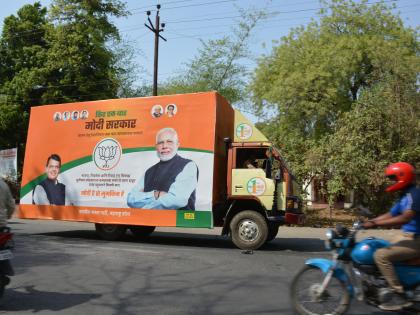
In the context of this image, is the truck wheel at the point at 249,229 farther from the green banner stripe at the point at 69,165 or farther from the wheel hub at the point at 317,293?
the wheel hub at the point at 317,293

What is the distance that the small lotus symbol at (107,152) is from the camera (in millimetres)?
11828

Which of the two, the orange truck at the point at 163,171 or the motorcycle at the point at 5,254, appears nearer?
the motorcycle at the point at 5,254

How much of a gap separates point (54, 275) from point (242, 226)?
4555mm

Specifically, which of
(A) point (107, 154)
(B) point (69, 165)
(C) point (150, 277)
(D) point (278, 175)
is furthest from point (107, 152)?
(C) point (150, 277)

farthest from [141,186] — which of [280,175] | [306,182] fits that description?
[306,182]

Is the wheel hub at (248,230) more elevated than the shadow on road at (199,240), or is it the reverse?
the wheel hub at (248,230)

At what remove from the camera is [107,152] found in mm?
11922

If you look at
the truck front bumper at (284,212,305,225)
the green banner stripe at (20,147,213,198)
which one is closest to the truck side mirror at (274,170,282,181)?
the truck front bumper at (284,212,305,225)

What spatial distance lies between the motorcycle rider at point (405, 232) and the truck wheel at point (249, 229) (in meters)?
5.50

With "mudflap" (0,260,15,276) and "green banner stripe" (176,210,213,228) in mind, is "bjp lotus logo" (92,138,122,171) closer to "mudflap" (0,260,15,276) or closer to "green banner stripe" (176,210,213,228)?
"green banner stripe" (176,210,213,228)

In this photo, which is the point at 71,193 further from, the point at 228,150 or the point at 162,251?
the point at 228,150

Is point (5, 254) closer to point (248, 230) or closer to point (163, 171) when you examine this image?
point (163, 171)

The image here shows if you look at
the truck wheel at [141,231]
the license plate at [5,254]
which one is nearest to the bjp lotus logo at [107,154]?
the truck wheel at [141,231]

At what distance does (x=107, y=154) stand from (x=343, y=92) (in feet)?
57.1
